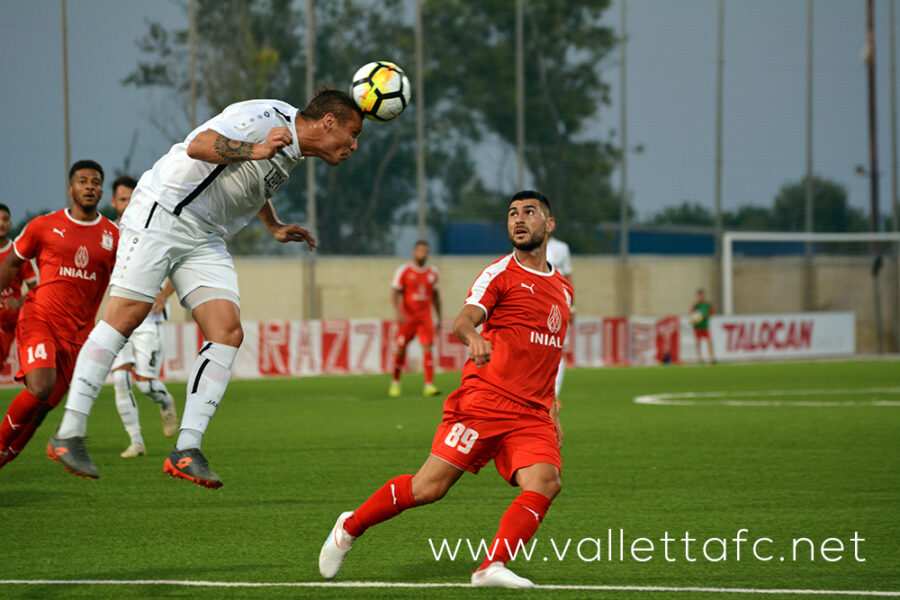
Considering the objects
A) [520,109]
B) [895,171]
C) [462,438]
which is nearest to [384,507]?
[462,438]

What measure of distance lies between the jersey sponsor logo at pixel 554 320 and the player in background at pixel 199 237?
131cm

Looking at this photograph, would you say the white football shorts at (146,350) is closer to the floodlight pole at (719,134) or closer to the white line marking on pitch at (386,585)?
the white line marking on pitch at (386,585)

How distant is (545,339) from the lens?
5777 mm

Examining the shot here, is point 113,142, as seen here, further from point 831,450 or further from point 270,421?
point 831,450

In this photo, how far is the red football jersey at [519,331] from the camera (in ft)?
18.6

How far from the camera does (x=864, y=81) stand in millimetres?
40594

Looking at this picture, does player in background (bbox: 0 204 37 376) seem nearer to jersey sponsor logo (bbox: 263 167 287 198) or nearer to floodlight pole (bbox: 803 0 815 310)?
jersey sponsor logo (bbox: 263 167 287 198)

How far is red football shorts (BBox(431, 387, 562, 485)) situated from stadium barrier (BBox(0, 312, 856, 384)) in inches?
546

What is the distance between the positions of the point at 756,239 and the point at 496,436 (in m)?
31.4

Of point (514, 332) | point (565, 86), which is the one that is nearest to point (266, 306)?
point (565, 86)

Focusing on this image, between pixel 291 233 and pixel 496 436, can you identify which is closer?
pixel 496 436

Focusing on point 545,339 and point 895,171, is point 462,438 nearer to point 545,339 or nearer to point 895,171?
point 545,339

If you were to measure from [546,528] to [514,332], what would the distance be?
171 centimetres

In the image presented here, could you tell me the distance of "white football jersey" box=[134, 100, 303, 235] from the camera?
5.67m
